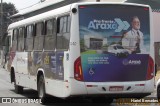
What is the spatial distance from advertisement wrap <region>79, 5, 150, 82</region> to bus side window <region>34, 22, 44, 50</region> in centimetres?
308

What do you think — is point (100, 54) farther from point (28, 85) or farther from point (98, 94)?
point (28, 85)

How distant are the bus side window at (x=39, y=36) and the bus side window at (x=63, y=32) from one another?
173cm

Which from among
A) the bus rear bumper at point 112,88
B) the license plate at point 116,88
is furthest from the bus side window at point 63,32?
the license plate at point 116,88

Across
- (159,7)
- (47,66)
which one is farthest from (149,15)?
(159,7)

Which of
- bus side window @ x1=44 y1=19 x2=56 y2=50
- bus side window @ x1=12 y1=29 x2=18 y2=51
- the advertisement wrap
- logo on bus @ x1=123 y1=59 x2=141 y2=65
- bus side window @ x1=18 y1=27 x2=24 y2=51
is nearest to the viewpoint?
the advertisement wrap

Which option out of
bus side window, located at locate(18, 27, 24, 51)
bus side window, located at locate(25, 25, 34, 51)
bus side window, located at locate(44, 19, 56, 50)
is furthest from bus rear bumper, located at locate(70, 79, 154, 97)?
bus side window, located at locate(18, 27, 24, 51)

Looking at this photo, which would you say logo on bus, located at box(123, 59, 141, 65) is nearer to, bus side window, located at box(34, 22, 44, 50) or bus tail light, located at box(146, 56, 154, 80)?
bus tail light, located at box(146, 56, 154, 80)

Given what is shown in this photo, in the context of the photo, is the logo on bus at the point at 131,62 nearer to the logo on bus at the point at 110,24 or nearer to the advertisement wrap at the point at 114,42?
the advertisement wrap at the point at 114,42

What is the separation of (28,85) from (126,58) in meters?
5.49

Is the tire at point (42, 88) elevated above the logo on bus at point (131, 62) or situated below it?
below

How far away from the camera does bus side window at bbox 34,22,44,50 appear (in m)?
14.9

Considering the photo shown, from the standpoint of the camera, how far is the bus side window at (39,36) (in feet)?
48.9

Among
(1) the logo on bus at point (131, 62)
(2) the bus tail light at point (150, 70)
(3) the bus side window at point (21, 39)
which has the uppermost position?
(3) the bus side window at point (21, 39)

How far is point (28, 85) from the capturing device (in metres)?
16.7
